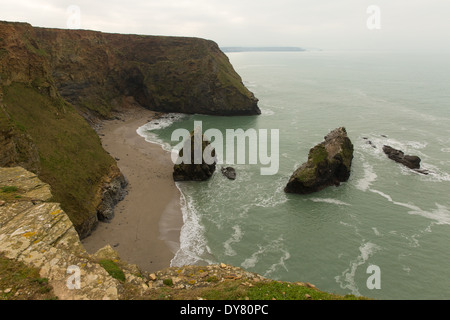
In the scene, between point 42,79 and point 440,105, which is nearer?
point 42,79

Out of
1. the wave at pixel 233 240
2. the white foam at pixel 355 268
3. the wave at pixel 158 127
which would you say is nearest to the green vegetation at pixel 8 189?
the wave at pixel 233 240

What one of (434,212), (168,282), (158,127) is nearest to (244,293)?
(168,282)

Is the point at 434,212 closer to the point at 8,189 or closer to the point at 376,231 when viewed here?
the point at 376,231

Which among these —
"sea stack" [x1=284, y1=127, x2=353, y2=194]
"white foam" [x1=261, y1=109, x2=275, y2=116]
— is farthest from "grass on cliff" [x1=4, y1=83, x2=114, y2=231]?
"white foam" [x1=261, y1=109, x2=275, y2=116]

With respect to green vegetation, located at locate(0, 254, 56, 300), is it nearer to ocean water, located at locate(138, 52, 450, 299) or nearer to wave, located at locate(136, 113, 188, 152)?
ocean water, located at locate(138, 52, 450, 299)
